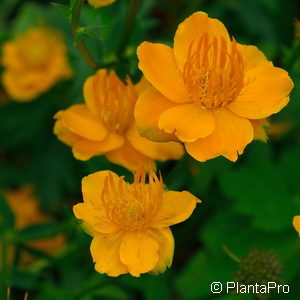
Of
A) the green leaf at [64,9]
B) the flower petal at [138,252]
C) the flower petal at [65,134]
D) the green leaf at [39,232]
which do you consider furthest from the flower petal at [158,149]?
the green leaf at [39,232]

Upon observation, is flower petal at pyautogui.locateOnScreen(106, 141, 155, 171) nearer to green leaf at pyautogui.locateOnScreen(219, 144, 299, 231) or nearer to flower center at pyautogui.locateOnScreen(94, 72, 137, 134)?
flower center at pyautogui.locateOnScreen(94, 72, 137, 134)

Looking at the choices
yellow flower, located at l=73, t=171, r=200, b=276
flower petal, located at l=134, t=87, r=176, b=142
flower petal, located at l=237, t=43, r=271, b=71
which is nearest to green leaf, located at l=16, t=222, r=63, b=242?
yellow flower, located at l=73, t=171, r=200, b=276

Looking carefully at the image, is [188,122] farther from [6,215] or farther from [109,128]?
[6,215]

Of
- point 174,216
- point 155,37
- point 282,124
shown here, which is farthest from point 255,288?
point 155,37

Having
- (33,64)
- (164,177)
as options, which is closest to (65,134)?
(164,177)

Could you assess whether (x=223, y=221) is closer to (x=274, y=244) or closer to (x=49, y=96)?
(x=274, y=244)

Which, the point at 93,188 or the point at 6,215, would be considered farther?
the point at 6,215
